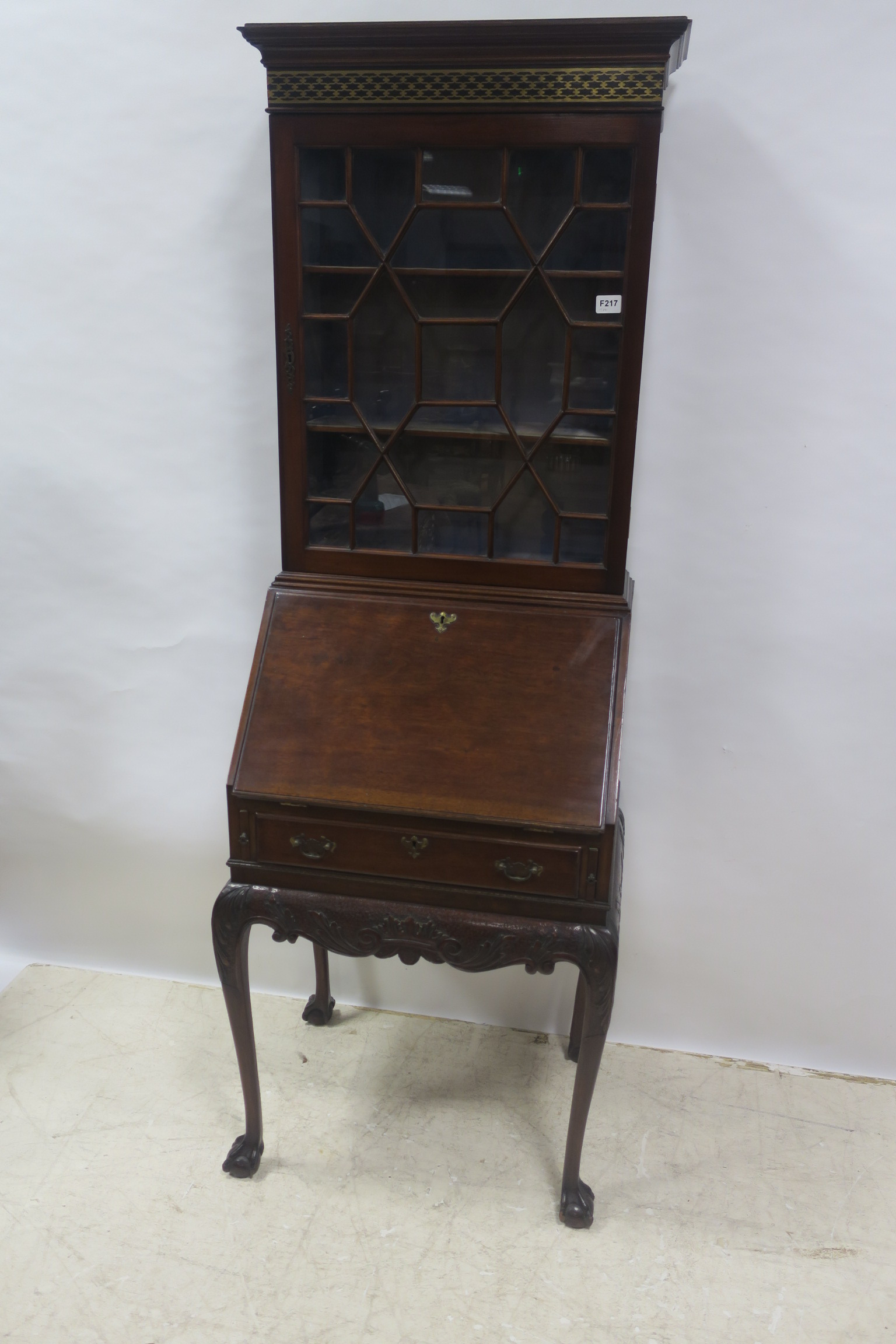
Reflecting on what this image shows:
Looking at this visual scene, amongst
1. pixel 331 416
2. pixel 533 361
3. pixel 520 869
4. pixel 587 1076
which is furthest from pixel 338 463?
pixel 587 1076

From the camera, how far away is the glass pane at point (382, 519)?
1948 mm

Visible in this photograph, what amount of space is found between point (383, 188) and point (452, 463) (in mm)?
500

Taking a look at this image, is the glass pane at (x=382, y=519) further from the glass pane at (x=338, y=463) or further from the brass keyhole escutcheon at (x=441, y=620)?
the brass keyhole escutcheon at (x=441, y=620)

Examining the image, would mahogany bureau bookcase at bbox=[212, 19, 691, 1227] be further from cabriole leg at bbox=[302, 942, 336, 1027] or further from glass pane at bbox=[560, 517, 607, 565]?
cabriole leg at bbox=[302, 942, 336, 1027]

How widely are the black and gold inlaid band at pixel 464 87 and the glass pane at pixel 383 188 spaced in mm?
87

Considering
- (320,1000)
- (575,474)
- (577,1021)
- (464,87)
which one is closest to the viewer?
(464,87)

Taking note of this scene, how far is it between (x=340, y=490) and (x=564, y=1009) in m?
1.40

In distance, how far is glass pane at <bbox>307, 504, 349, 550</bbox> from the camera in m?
1.97

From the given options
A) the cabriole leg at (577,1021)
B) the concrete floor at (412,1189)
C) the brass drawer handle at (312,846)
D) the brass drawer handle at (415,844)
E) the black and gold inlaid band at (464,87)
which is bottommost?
the concrete floor at (412,1189)

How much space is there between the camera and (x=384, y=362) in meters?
1.89

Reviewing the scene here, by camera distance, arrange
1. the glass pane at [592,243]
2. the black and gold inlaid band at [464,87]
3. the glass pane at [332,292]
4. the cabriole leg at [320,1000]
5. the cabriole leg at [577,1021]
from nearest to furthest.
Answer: the black and gold inlaid band at [464,87] → the glass pane at [592,243] → the glass pane at [332,292] → the cabriole leg at [577,1021] → the cabriole leg at [320,1000]

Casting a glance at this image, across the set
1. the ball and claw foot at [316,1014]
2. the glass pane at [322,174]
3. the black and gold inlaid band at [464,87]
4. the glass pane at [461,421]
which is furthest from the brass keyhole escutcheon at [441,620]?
the ball and claw foot at [316,1014]

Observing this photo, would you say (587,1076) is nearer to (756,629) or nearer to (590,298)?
(756,629)

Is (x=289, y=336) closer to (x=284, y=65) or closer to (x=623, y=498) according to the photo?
(x=284, y=65)
